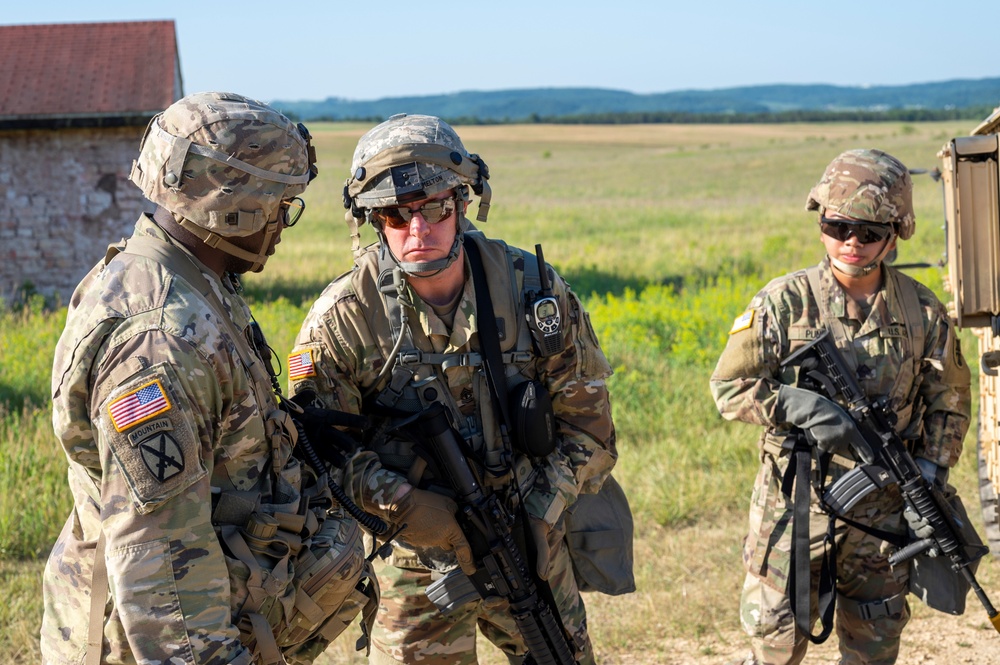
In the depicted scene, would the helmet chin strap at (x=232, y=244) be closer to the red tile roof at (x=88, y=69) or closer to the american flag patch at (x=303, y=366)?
the american flag patch at (x=303, y=366)

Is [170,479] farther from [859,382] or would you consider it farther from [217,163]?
[859,382]

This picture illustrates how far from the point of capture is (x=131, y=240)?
2.37 meters

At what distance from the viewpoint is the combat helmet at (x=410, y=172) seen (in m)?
2.97

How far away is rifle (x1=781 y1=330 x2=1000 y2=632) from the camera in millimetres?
3637

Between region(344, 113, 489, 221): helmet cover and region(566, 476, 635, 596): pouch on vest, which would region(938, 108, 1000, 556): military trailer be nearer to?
region(566, 476, 635, 596): pouch on vest

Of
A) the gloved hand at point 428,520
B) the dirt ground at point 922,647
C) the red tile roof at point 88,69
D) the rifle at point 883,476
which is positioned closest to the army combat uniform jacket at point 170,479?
the gloved hand at point 428,520

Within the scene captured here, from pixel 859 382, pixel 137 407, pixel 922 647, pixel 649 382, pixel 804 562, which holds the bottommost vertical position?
pixel 922 647

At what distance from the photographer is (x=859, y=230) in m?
3.70

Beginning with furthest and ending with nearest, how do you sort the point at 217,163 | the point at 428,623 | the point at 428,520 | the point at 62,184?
the point at 62,184, the point at 428,623, the point at 428,520, the point at 217,163

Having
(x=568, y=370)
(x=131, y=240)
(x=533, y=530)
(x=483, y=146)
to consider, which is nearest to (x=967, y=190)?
(x=568, y=370)

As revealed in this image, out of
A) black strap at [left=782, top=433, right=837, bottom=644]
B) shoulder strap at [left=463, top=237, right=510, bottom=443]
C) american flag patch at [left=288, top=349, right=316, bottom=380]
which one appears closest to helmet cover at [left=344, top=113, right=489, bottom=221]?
shoulder strap at [left=463, top=237, right=510, bottom=443]

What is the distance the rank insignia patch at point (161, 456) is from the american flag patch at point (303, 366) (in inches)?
37.3

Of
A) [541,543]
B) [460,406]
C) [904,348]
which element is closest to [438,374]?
[460,406]

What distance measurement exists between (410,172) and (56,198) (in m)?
11.5
